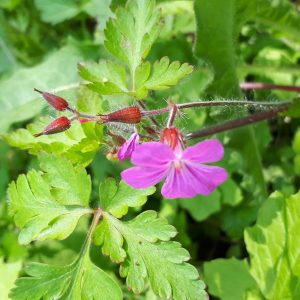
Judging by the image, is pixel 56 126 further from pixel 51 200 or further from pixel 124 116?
pixel 51 200

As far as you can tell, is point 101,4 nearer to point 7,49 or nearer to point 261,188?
point 7,49

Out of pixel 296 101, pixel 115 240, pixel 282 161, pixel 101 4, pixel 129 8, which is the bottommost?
pixel 282 161

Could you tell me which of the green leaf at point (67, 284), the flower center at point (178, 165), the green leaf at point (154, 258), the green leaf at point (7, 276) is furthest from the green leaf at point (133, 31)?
the green leaf at point (7, 276)

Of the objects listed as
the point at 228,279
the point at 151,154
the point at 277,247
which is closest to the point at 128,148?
the point at 151,154

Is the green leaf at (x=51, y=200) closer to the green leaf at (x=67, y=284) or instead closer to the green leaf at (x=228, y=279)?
the green leaf at (x=67, y=284)

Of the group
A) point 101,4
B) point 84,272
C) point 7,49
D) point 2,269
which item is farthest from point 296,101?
point 7,49

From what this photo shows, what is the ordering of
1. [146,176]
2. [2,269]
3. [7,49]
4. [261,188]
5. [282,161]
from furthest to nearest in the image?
[7,49] → [282,161] → [261,188] → [2,269] → [146,176]

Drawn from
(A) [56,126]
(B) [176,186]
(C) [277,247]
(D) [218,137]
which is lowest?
(C) [277,247]
